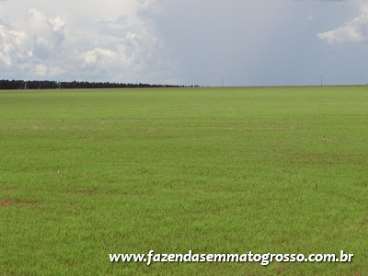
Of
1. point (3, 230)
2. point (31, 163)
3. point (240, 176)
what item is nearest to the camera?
point (3, 230)

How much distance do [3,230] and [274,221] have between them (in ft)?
16.6

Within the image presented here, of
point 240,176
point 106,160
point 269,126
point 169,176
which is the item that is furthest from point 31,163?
point 269,126

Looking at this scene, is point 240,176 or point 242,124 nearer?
point 240,176

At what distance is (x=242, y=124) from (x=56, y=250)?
30.4m

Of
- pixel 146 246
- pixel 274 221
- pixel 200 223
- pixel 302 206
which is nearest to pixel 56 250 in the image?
pixel 146 246

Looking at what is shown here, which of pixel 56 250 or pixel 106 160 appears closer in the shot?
pixel 56 250

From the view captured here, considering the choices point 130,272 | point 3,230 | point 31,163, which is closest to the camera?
point 130,272

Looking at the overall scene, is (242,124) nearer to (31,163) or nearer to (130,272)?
(31,163)

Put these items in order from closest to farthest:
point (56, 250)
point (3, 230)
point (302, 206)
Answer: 1. point (56, 250)
2. point (3, 230)
3. point (302, 206)

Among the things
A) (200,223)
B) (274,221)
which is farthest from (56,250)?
(274,221)

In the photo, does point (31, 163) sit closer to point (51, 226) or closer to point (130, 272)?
point (51, 226)

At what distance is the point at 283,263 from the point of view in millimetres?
9289

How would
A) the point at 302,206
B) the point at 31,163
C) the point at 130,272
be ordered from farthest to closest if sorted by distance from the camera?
the point at 31,163 → the point at 302,206 → the point at 130,272

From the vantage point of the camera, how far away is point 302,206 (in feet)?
43.7
